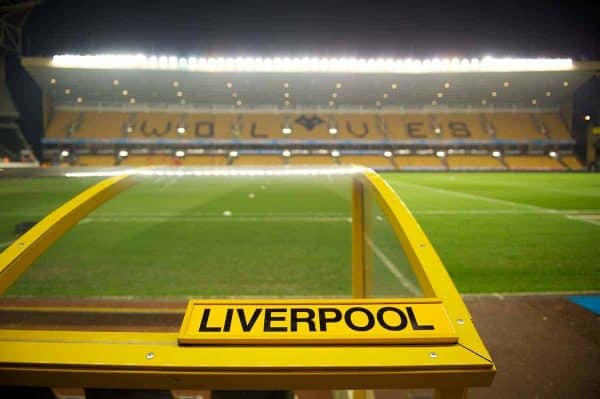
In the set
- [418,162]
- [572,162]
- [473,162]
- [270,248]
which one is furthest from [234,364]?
[572,162]

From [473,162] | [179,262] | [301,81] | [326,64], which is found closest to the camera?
[179,262]

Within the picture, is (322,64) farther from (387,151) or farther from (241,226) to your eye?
(241,226)

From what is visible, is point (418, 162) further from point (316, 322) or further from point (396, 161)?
point (316, 322)

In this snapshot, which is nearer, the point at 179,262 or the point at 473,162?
the point at 179,262

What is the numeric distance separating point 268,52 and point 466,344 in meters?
40.0

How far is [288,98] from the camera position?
48719mm

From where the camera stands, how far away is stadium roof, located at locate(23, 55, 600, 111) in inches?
1559

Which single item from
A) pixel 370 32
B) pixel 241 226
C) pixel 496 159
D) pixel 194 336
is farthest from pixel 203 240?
pixel 496 159

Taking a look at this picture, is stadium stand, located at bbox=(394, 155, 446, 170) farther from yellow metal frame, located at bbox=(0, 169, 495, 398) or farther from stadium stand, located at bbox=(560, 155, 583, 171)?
yellow metal frame, located at bbox=(0, 169, 495, 398)

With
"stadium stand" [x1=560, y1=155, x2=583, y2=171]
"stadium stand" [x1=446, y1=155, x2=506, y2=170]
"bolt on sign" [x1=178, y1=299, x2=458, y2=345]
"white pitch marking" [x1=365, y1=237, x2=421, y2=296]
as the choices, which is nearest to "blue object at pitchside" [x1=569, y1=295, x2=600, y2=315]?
"white pitch marking" [x1=365, y1=237, x2=421, y2=296]

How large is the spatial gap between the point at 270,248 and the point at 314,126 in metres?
43.9

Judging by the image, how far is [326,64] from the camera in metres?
40.3

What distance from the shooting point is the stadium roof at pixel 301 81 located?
3959 centimetres

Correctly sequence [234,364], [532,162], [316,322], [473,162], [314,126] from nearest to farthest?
[234,364] < [316,322] < [532,162] < [473,162] < [314,126]
